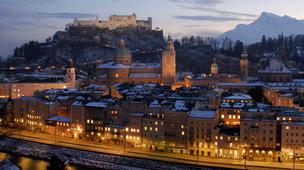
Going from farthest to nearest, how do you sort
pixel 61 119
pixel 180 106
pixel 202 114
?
pixel 61 119, pixel 180 106, pixel 202 114

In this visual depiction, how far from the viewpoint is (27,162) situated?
24.3 meters

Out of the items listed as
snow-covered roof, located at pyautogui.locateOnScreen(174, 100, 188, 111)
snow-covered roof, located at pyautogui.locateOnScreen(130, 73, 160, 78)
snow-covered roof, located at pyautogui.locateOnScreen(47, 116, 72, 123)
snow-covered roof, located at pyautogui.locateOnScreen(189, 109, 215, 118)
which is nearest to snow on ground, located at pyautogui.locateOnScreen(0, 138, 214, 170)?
snow-covered roof, located at pyautogui.locateOnScreen(47, 116, 72, 123)


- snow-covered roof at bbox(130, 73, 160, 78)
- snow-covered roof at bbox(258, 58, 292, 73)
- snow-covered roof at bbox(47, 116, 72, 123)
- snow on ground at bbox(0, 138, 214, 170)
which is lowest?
snow on ground at bbox(0, 138, 214, 170)

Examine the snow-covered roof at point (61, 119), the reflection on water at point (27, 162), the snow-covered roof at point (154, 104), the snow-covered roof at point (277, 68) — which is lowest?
the reflection on water at point (27, 162)

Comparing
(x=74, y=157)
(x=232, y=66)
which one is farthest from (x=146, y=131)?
(x=232, y=66)

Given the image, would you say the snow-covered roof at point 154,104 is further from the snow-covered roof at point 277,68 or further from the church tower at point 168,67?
the snow-covered roof at point 277,68

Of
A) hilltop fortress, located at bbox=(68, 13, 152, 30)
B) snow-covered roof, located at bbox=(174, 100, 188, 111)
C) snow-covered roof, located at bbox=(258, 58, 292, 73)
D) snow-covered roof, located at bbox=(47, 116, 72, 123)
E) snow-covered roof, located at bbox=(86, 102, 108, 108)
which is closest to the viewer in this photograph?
snow-covered roof, located at bbox=(174, 100, 188, 111)

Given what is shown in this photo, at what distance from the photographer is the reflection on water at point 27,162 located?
23078 millimetres

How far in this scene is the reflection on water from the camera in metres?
23.1

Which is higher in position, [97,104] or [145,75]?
[145,75]

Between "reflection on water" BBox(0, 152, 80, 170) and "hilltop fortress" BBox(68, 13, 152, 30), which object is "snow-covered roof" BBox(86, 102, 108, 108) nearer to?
"reflection on water" BBox(0, 152, 80, 170)

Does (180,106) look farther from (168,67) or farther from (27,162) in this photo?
(168,67)

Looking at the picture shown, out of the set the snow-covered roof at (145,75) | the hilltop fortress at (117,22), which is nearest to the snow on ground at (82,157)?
the snow-covered roof at (145,75)

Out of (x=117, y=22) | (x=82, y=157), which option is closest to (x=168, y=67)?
(x=82, y=157)
